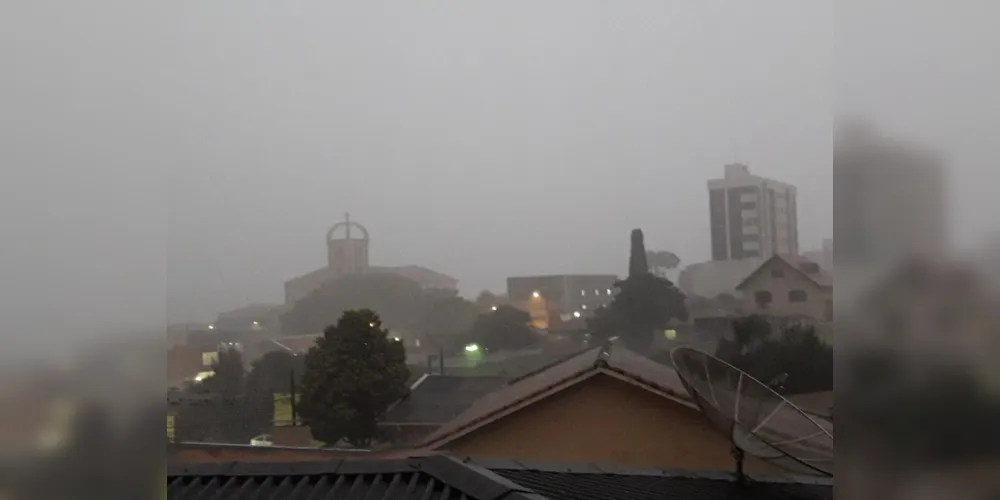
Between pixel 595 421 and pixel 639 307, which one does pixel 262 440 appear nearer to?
pixel 595 421

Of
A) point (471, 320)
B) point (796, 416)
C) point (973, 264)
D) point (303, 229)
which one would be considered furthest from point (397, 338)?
point (973, 264)

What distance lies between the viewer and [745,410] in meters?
1.30

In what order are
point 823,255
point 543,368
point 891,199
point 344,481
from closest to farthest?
1. point 891,199
2. point 823,255
3. point 344,481
4. point 543,368

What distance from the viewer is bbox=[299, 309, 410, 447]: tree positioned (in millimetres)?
1476

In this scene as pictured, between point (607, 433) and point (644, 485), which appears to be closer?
point (644, 485)

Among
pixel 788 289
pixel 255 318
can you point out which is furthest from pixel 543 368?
pixel 255 318

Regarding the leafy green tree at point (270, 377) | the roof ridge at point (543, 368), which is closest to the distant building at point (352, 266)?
the leafy green tree at point (270, 377)

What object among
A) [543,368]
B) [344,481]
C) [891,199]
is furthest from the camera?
[543,368]

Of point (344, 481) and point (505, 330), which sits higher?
point (505, 330)

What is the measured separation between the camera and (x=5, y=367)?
0.94 metres

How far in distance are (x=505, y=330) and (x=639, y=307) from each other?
0.28m

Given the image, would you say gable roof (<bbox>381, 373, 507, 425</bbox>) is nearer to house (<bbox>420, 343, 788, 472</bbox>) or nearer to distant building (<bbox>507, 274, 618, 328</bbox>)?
house (<bbox>420, 343, 788, 472</bbox>)

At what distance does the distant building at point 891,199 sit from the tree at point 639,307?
0.54 meters

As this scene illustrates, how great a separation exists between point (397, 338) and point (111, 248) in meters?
0.63
